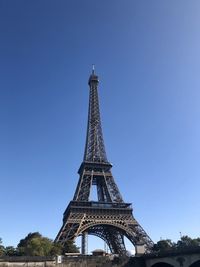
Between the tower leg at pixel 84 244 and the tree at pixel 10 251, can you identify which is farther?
the tower leg at pixel 84 244

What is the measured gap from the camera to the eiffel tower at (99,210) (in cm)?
7069

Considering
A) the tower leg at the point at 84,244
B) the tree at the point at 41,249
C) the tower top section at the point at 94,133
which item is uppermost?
the tower top section at the point at 94,133

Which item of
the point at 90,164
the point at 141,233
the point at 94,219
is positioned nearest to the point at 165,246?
the point at 141,233

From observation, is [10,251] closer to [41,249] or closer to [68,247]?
[41,249]

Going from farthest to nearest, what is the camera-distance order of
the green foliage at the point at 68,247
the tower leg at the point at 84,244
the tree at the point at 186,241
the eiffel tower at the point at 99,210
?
1. the tree at the point at 186,241
2. the tower leg at the point at 84,244
3. the eiffel tower at the point at 99,210
4. the green foliage at the point at 68,247

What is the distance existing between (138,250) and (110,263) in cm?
712

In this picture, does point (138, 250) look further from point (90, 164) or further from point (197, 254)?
point (90, 164)

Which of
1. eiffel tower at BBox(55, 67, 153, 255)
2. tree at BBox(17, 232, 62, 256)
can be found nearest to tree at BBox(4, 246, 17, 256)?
tree at BBox(17, 232, 62, 256)

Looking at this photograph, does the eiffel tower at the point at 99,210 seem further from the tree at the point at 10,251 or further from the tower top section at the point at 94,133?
the tree at the point at 10,251

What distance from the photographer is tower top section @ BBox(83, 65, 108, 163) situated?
87.1 meters

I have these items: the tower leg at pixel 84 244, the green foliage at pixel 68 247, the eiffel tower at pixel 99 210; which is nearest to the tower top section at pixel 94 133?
the eiffel tower at pixel 99 210

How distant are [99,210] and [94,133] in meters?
23.8

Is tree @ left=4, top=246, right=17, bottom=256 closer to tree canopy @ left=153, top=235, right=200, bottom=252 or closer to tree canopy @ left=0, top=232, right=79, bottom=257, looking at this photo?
tree canopy @ left=0, top=232, right=79, bottom=257

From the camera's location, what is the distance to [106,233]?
80.7 m
